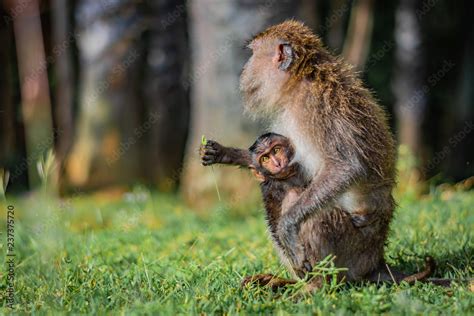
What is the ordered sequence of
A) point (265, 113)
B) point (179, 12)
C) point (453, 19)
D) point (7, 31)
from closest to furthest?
point (265, 113) < point (179, 12) < point (7, 31) < point (453, 19)

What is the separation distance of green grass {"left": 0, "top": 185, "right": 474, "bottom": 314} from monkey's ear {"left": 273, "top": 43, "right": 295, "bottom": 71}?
147 cm

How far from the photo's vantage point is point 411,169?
1134 centimetres

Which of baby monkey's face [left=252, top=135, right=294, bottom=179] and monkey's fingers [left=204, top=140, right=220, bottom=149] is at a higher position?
baby monkey's face [left=252, top=135, right=294, bottom=179]

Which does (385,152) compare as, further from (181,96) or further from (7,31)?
(7,31)

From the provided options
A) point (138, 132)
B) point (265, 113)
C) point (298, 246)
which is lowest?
point (138, 132)

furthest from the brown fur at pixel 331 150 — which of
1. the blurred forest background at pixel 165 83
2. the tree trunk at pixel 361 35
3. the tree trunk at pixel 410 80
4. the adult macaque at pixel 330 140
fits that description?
the tree trunk at pixel 361 35

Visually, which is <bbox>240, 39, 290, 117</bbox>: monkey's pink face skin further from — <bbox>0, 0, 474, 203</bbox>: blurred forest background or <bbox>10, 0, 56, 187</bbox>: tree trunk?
<bbox>10, 0, 56, 187</bbox>: tree trunk

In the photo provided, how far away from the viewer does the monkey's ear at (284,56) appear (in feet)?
18.4

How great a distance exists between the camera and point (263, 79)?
584 centimetres

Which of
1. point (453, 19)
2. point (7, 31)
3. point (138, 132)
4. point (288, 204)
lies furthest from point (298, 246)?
point (453, 19)

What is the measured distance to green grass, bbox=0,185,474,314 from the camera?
4.64 m

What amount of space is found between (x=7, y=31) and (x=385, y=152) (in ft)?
45.2

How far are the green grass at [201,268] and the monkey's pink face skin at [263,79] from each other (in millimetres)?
1133

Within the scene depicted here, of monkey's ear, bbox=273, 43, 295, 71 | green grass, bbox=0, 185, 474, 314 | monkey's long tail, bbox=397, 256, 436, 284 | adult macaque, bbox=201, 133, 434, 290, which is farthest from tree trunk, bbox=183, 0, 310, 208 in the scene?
monkey's long tail, bbox=397, 256, 436, 284
